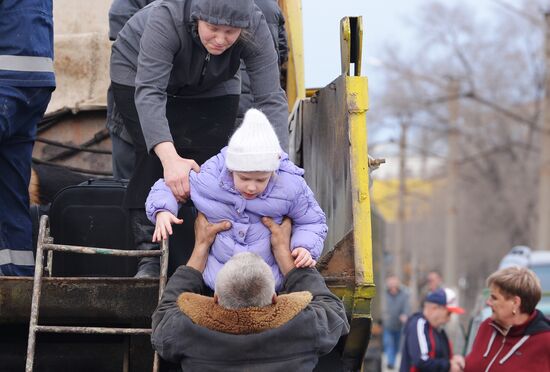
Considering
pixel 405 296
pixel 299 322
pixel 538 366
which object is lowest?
pixel 405 296

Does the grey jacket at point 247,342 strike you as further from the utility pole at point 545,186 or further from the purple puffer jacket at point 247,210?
the utility pole at point 545,186

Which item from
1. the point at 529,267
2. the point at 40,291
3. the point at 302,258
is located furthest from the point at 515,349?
the point at 529,267

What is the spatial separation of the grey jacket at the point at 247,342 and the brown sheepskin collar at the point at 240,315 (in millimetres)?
12

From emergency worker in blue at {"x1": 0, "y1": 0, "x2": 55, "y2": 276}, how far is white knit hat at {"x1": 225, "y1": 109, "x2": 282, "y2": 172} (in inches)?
48.6

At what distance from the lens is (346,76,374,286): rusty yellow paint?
16.4 ft

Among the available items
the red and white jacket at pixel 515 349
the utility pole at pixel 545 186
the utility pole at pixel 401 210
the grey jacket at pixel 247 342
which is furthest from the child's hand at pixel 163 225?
the utility pole at pixel 401 210

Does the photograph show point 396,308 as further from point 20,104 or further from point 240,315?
point 240,315

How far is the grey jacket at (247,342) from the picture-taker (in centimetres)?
429

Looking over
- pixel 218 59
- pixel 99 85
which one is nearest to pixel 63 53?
pixel 99 85

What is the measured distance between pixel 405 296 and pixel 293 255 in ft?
54.0

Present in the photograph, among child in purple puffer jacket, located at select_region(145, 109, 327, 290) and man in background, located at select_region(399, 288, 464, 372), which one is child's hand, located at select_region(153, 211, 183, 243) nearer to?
child in purple puffer jacket, located at select_region(145, 109, 327, 290)

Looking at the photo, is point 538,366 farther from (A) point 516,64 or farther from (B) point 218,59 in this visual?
(A) point 516,64

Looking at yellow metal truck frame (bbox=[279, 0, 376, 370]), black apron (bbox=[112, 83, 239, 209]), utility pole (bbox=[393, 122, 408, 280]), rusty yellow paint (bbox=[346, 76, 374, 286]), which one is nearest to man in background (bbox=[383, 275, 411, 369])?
yellow metal truck frame (bbox=[279, 0, 376, 370])

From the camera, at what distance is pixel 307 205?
4.80 metres
